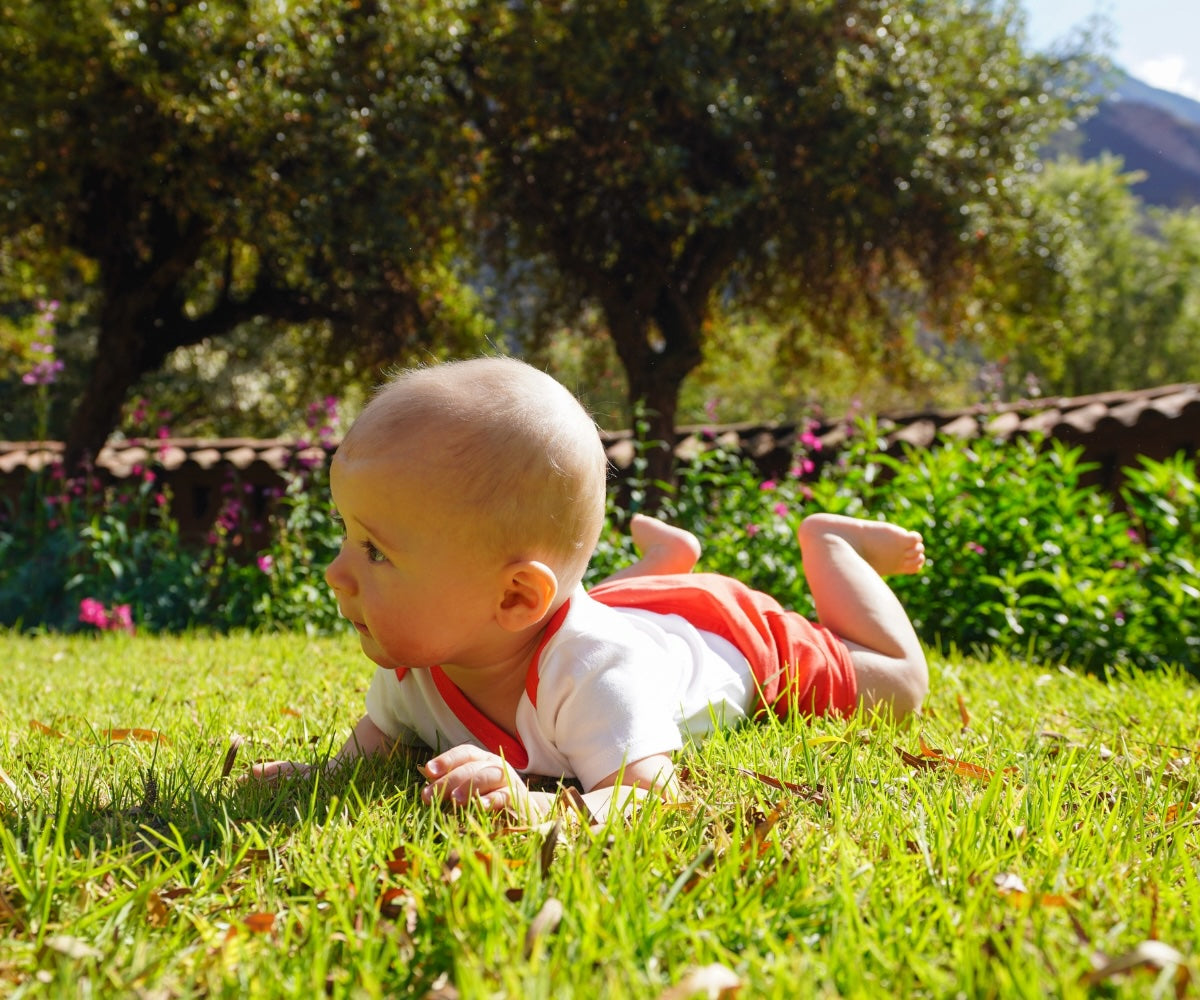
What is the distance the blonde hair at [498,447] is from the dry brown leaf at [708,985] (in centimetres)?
90

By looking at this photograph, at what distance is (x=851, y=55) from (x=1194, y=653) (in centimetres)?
696

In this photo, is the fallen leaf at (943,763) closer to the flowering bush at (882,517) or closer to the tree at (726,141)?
the flowering bush at (882,517)

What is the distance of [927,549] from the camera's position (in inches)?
182

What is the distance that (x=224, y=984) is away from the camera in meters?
1.07

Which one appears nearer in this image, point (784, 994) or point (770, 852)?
point (784, 994)

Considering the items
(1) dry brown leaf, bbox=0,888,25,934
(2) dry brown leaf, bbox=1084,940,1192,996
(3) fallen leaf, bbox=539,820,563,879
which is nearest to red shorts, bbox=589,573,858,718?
(3) fallen leaf, bbox=539,820,563,879

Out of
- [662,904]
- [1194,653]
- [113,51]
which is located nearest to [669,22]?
[113,51]

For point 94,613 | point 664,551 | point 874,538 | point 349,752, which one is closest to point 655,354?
point 94,613

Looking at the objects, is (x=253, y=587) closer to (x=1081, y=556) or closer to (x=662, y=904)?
(x=1081, y=556)

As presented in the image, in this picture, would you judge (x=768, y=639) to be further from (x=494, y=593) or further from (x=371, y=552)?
(x=371, y=552)

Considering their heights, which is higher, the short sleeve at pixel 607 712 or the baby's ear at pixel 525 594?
the baby's ear at pixel 525 594

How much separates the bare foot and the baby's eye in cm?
138

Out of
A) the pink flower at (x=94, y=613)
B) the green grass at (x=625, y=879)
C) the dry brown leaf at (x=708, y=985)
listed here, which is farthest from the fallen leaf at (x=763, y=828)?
the pink flower at (x=94, y=613)

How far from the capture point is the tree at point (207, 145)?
7.29 m
